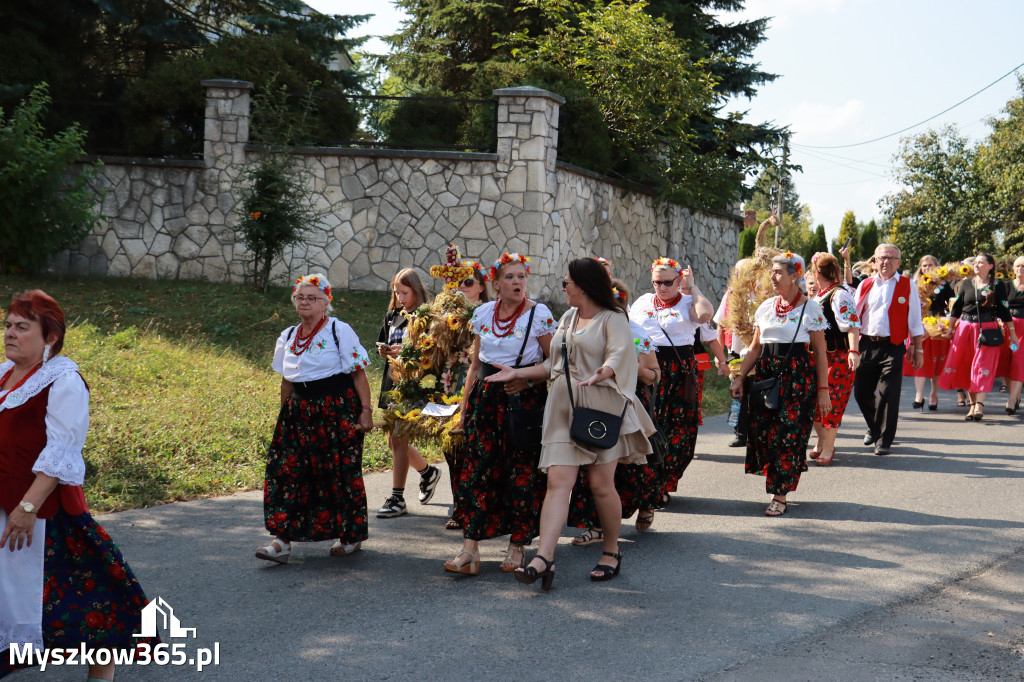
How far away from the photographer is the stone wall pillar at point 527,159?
1645cm

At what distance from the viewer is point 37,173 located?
13.9 meters

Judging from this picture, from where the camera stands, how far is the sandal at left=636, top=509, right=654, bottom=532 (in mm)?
6777

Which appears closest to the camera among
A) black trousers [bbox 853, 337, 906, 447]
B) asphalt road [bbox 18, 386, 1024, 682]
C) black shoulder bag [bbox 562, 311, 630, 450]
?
asphalt road [bbox 18, 386, 1024, 682]

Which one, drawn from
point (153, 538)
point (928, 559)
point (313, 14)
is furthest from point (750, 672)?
point (313, 14)

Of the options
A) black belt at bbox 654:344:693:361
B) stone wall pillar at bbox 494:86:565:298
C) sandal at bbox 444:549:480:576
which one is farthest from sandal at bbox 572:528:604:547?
stone wall pillar at bbox 494:86:565:298

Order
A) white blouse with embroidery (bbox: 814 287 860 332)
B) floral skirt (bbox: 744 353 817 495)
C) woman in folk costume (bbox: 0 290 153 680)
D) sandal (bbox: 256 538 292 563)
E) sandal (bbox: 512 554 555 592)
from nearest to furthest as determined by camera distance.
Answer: woman in folk costume (bbox: 0 290 153 680), sandal (bbox: 512 554 555 592), sandal (bbox: 256 538 292 563), floral skirt (bbox: 744 353 817 495), white blouse with embroidery (bbox: 814 287 860 332)

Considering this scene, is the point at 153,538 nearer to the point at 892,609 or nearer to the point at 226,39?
the point at 892,609

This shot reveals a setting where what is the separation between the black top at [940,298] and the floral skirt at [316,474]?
11214mm

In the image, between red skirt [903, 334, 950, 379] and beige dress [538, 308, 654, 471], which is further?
red skirt [903, 334, 950, 379]

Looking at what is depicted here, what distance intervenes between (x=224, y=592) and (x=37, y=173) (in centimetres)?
1068

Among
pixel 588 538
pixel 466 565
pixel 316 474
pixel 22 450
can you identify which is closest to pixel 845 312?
pixel 588 538

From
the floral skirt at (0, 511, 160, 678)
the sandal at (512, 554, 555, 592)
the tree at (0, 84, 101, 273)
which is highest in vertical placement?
the tree at (0, 84, 101, 273)

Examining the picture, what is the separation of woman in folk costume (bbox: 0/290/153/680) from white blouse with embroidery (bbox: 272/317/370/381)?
2.01 meters

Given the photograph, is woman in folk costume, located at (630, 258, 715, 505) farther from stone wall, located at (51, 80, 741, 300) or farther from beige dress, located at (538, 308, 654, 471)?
stone wall, located at (51, 80, 741, 300)
